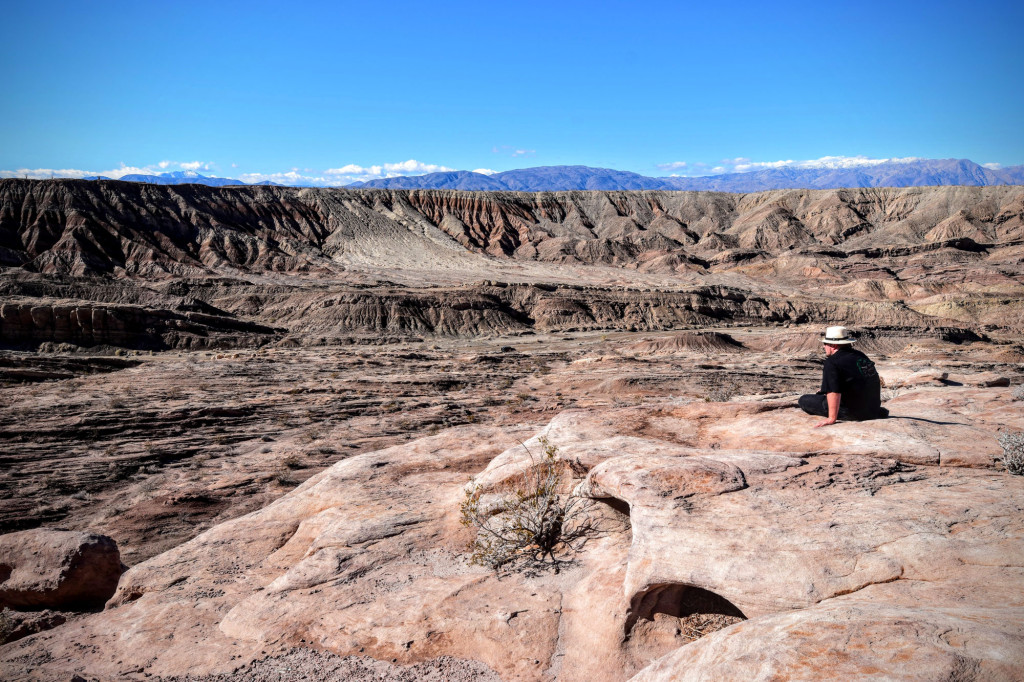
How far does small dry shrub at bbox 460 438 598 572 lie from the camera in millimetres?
5816

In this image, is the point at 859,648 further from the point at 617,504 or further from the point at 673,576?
the point at 617,504

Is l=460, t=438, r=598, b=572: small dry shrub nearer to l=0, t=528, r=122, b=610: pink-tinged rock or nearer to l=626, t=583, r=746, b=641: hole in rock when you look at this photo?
l=626, t=583, r=746, b=641: hole in rock

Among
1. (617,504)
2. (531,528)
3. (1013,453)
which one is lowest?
(531,528)

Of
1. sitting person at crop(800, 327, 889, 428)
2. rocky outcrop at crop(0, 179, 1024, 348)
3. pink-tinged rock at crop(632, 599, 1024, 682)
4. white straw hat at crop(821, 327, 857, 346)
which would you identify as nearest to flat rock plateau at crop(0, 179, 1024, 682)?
pink-tinged rock at crop(632, 599, 1024, 682)

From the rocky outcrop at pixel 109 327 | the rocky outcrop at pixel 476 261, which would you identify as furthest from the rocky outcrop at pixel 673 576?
the rocky outcrop at pixel 476 261

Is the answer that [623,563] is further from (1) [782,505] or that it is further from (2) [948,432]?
(2) [948,432]

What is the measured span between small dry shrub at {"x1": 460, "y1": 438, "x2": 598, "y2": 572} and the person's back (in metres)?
2.84

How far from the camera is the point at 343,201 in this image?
87.5 m

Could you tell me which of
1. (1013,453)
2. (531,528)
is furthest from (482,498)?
(1013,453)

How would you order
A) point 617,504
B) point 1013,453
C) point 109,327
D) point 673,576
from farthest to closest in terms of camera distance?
point 109,327 < point 617,504 < point 1013,453 < point 673,576

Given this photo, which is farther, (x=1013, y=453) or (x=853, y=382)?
(x=853, y=382)

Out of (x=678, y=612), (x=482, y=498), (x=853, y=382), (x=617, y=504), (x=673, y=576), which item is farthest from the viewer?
(x=482, y=498)

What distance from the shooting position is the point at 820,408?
699 centimetres

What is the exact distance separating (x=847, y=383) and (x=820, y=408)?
0.50 metres
